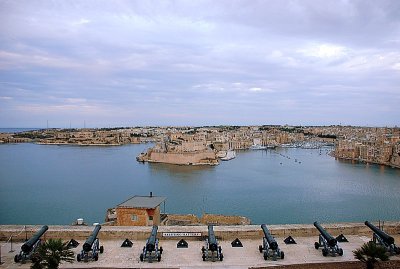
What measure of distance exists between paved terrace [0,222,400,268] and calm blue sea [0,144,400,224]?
1034cm

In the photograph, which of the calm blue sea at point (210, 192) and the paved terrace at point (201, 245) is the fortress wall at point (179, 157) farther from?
the paved terrace at point (201, 245)

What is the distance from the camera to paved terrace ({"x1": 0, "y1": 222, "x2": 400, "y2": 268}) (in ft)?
17.4

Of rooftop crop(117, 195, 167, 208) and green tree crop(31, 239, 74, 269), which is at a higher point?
green tree crop(31, 239, 74, 269)

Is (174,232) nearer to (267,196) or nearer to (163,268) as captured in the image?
(163,268)

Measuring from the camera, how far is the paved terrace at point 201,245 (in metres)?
5.30

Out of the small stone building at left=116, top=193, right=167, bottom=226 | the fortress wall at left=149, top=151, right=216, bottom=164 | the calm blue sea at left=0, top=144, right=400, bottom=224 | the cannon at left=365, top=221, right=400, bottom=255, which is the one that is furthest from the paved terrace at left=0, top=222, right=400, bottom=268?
the fortress wall at left=149, top=151, right=216, bottom=164

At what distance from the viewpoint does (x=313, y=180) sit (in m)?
31.8

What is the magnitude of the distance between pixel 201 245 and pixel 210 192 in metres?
19.7

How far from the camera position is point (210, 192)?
25.6m

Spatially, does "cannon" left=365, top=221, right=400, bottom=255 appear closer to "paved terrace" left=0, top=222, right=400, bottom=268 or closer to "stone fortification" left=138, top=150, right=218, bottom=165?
"paved terrace" left=0, top=222, right=400, bottom=268

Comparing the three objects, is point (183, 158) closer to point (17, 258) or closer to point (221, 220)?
point (221, 220)

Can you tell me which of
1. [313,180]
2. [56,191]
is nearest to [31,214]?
[56,191]

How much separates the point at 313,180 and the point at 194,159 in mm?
18175

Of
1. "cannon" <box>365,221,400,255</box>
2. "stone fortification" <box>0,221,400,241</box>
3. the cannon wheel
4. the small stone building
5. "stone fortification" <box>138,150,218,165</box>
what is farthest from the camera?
"stone fortification" <box>138,150,218,165</box>
